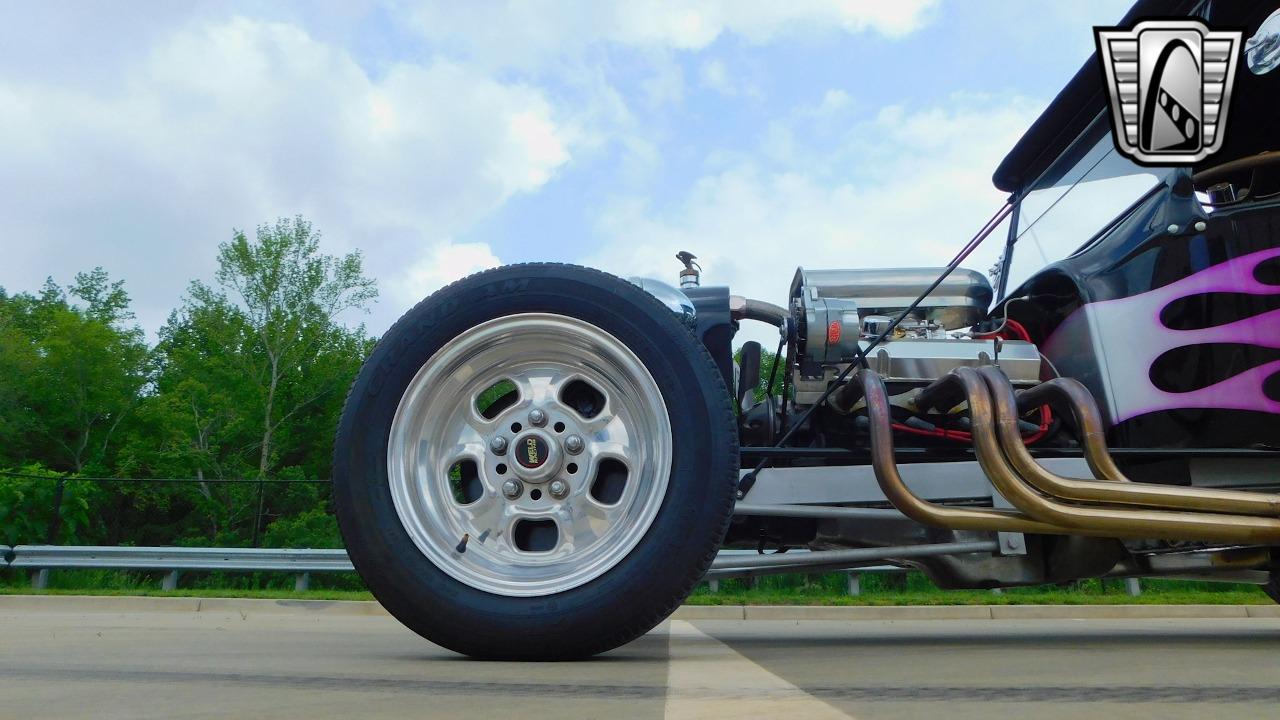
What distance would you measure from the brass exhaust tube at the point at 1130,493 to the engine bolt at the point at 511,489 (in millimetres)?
1268

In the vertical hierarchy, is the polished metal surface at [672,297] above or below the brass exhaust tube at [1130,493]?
above

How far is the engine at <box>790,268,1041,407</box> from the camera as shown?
9.14 ft

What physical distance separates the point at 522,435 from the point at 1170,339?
1937mm

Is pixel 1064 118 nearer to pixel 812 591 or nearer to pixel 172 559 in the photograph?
pixel 812 591

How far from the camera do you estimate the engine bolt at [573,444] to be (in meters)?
2.20

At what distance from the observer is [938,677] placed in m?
1.71

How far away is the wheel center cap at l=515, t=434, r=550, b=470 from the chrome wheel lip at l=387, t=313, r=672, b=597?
0.03 meters

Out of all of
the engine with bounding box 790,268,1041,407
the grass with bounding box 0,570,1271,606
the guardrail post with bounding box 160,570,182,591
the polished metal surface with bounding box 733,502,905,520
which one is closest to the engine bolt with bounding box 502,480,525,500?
the polished metal surface with bounding box 733,502,905,520

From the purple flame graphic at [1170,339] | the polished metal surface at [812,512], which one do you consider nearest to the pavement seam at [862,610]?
the polished metal surface at [812,512]

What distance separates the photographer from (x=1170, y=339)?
8.48ft

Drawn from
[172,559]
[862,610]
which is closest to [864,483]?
[862,610]

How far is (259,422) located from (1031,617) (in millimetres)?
23653

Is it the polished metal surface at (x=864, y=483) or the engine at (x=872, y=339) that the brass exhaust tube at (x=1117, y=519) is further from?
A: the engine at (x=872, y=339)

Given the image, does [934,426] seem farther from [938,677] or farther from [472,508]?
[472,508]
